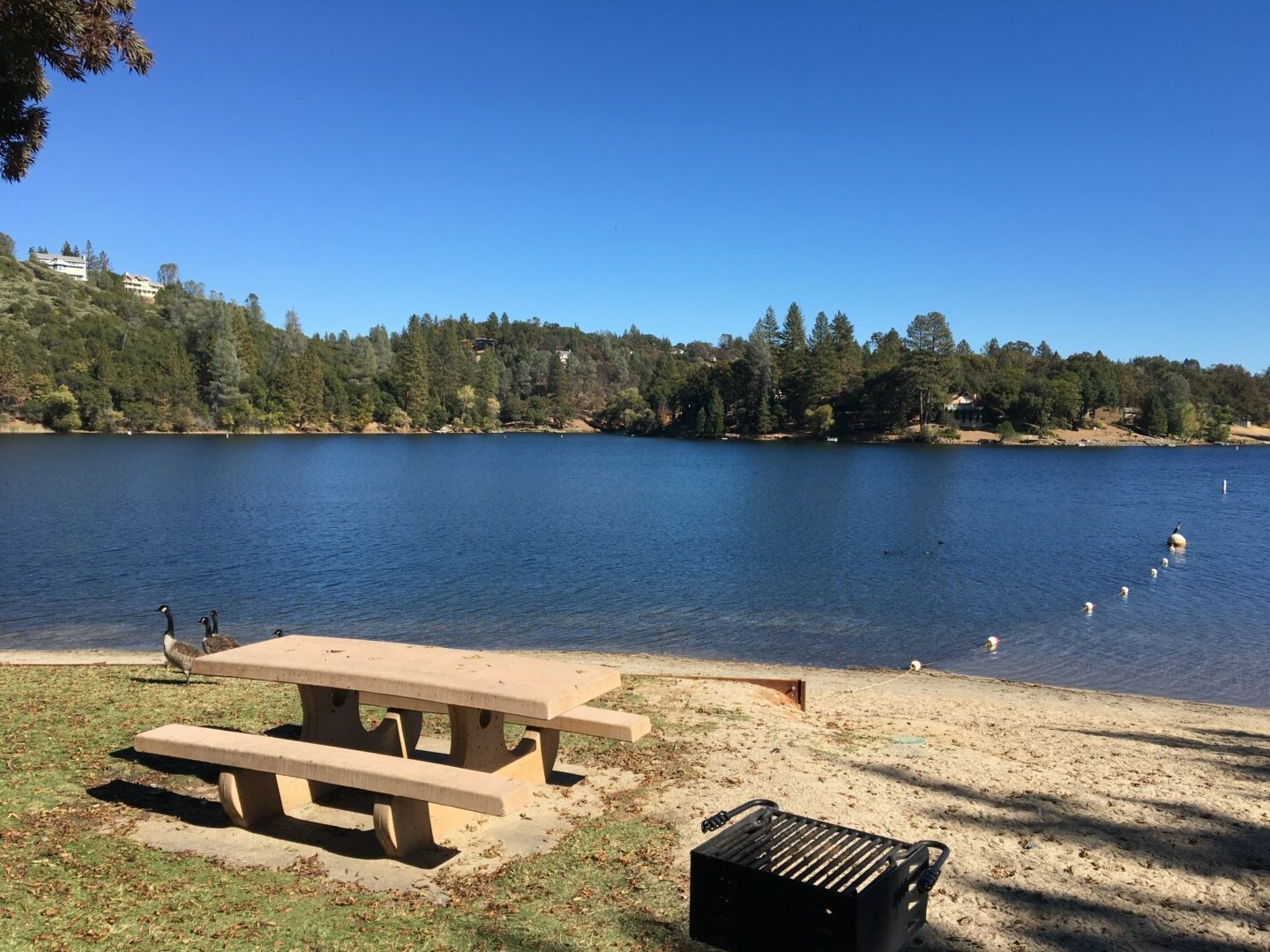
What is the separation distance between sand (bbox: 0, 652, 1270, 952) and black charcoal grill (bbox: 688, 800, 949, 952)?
1.47m

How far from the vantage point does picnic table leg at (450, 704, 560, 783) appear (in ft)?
21.4

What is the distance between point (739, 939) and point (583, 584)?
22.4 meters

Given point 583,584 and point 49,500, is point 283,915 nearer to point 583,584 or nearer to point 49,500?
point 583,584

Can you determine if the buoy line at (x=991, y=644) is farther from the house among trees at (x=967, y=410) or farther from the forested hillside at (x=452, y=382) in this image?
the house among trees at (x=967, y=410)

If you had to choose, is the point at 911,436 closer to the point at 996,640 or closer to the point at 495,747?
the point at 996,640

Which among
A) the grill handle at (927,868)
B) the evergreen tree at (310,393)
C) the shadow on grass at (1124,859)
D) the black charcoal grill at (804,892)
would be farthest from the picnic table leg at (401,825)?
the evergreen tree at (310,393)

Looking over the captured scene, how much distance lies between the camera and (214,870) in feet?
17.5

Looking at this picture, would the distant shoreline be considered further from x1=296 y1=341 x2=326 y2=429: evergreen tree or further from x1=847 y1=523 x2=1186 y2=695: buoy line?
x1=847 y1=523 x2=1186 y2=695: buoy line

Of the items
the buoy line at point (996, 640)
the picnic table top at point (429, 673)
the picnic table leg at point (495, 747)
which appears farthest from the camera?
the buoy line at point (996, 640)

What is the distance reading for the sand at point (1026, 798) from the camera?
17.1 ft

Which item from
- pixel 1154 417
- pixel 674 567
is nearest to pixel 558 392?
pixel 1154 417

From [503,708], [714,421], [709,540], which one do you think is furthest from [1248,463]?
[503,708]

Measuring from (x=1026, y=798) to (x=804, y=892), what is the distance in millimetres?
5038

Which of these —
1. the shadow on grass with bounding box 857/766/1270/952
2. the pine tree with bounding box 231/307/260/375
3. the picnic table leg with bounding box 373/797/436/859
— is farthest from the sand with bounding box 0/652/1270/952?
the pine tree with bounding box 231/307/260/375
